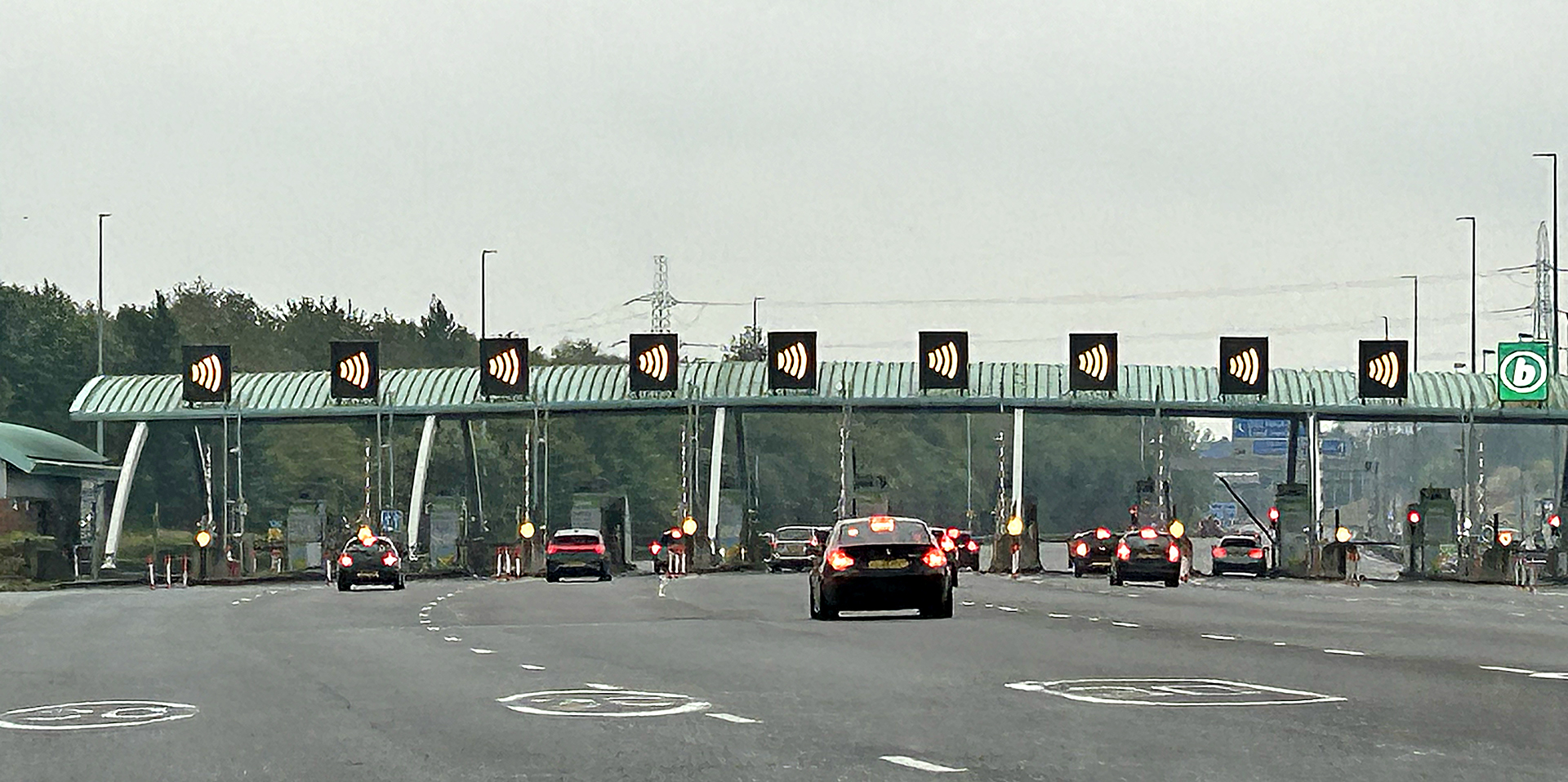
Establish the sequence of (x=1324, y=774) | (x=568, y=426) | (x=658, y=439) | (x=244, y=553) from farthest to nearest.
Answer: (x=658, y=439) < (x=568, y=426) < (x=244, y=553) < (x=1324, y=774)

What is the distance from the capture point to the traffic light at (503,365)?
65.6m

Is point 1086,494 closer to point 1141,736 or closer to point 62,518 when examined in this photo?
point 62,518

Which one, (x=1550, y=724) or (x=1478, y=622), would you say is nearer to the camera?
(x=1550, y=724)

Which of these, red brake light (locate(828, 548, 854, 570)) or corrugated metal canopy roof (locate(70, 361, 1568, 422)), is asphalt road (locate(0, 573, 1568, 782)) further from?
corrugated metal canopy roof (locate(70, 361, 1568, 422))

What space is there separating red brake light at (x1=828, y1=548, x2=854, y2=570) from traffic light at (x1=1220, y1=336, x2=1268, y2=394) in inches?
1294

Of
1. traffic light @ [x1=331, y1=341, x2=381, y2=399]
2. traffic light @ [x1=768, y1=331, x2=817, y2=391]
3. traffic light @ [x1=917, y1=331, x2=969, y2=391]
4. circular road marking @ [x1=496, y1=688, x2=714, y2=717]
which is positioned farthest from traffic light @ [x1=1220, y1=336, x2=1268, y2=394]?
circular road marking @ [x1=496, y1=688, x2=714, y2=717]

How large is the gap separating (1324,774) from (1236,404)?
3227 inches

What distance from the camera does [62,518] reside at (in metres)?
102

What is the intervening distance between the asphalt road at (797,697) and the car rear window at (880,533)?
3.75ft

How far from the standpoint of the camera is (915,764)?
12.5 m

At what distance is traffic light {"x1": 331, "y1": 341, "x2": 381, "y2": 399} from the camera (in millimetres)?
62719

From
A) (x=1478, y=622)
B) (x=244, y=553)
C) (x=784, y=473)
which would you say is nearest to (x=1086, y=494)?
(x=784, y=473)

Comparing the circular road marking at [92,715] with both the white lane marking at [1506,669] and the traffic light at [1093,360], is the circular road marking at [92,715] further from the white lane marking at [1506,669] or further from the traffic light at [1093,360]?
the traffic light at [1093,360]

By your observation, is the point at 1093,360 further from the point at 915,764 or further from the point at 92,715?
the point at 915,764
